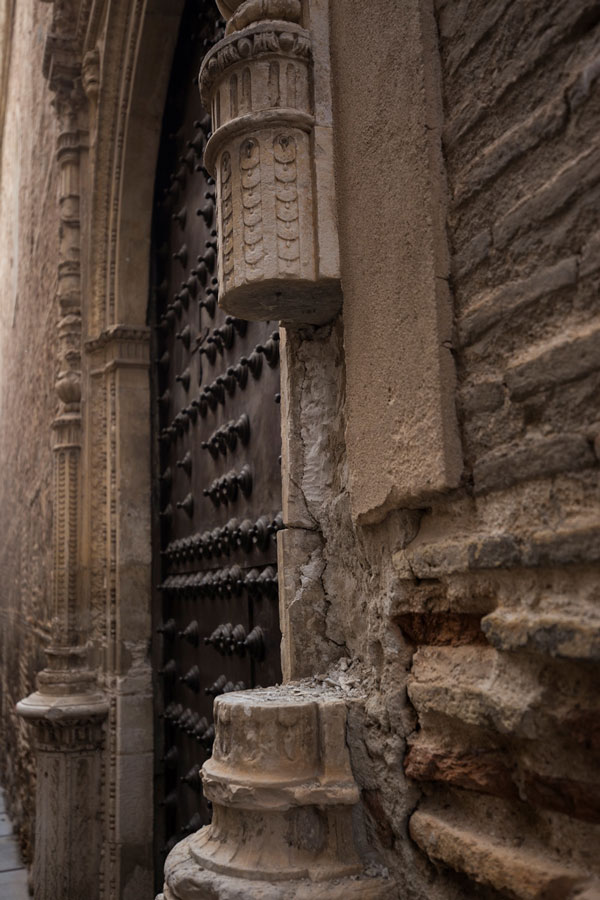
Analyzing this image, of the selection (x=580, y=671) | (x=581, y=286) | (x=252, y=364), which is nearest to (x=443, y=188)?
(x=581, y=286)

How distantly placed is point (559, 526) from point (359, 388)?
56cm

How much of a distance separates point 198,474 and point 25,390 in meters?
3.88

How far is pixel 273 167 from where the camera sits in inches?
62.6

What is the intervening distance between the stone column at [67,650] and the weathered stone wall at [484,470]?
276 cm

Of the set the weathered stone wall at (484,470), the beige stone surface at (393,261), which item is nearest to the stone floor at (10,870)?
the weathered stone wall at (484,470)

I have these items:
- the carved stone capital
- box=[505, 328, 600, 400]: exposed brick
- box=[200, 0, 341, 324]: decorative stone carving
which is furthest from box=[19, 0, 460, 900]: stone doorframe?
box=[505, 328, 600, 400]: exposed brick

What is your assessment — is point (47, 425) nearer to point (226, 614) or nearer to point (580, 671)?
point (226, 614)

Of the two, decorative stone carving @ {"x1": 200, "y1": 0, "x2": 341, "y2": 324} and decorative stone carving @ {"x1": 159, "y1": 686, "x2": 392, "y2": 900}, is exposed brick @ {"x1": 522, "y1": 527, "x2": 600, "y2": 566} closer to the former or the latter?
decorative stone carving @ {"x1": 159, "y1": 686, "x2": 392, "y2": 900}

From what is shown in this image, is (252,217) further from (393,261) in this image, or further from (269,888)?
(269,888)

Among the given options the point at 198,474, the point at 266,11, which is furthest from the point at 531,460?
the point at 198,474

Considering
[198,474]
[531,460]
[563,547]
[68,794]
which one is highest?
[198,474]

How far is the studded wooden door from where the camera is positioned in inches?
111

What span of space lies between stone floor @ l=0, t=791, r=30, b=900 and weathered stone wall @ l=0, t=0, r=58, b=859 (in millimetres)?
98

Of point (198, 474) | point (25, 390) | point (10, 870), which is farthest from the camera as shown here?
point (25, 390)
